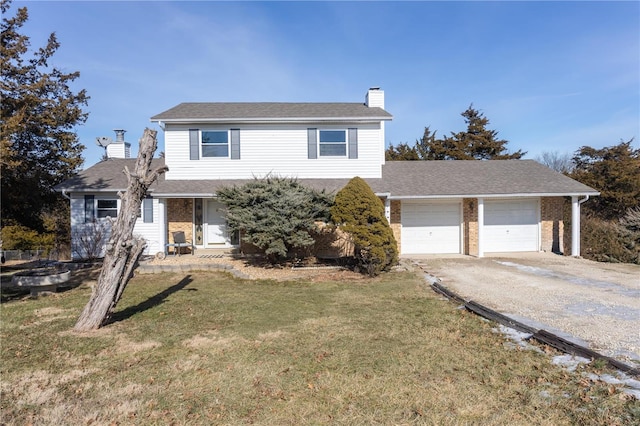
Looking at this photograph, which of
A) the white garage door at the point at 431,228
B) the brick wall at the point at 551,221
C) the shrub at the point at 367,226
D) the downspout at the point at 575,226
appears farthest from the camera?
the brick wall at the point at 551,221

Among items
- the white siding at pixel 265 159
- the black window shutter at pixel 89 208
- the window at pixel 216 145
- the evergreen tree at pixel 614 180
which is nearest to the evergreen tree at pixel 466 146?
the evergreen tree at pixel 614 180

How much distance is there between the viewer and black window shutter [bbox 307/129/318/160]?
1438 centimetres

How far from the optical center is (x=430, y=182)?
14891 mm

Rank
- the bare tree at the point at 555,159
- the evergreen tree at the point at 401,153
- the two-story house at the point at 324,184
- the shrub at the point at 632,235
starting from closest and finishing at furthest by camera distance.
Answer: the shrub at the point at 632,235
the two-story house at the point at 324,184
the evergreen tree at the point at 401,153
the bare tree at the point at 555,159

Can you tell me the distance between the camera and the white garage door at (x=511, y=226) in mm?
15047

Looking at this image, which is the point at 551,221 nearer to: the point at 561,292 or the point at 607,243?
the point at 607,243

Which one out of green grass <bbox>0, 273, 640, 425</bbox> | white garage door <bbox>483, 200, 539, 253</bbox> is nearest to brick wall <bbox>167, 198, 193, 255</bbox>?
green grass <bbox>0, 273, 640, 425</bbox>

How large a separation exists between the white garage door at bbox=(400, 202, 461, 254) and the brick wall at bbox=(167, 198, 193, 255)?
909cm

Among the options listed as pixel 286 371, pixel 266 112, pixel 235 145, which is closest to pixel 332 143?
pixel 266 112

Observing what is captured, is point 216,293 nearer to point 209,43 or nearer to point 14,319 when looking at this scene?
point 14,319

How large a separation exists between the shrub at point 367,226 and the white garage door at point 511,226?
6.97m

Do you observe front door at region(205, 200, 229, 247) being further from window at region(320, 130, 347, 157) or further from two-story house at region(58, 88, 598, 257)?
window at region(320, 130, 347, 157)

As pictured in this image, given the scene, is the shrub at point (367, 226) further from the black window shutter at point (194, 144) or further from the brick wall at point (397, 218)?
the black window shutter at point (194, 144)

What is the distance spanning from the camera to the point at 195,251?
47.0 feet
